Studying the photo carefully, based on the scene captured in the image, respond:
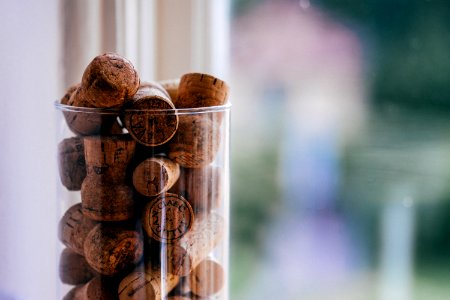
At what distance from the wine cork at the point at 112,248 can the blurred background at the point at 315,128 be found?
0.89 ft

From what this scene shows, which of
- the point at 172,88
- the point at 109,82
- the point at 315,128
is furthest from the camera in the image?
the point at 315,128

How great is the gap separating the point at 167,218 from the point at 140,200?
0.04 meters

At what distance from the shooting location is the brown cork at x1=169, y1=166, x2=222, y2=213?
0.68 metres

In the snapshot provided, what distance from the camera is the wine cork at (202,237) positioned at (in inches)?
26.5

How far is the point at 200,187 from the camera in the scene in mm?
688

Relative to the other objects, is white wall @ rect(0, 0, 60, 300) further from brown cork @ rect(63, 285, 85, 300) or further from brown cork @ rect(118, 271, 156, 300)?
brown cork @ rect(118, 271, 156, 300)

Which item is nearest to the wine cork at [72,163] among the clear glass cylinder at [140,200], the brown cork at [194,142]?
the clear glass cylinder at [140,200]

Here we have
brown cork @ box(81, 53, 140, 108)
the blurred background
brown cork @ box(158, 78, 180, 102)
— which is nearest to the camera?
brown cork @ box(81, 53, 140, 108)

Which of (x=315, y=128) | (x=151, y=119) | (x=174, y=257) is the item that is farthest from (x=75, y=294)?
(x=315, y=128)

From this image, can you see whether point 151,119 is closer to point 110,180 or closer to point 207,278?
point 110,180

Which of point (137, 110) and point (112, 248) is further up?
point (137, 110)

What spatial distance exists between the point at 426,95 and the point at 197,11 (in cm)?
42

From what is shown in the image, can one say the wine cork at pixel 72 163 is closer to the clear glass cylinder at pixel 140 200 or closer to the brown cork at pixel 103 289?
the clear glass cylinder at pixel 140 200

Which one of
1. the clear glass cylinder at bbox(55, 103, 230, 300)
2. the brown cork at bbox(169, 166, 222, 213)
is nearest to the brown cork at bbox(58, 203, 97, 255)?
the clear glass cylinder at bbox(55, 103, 230, 300)
